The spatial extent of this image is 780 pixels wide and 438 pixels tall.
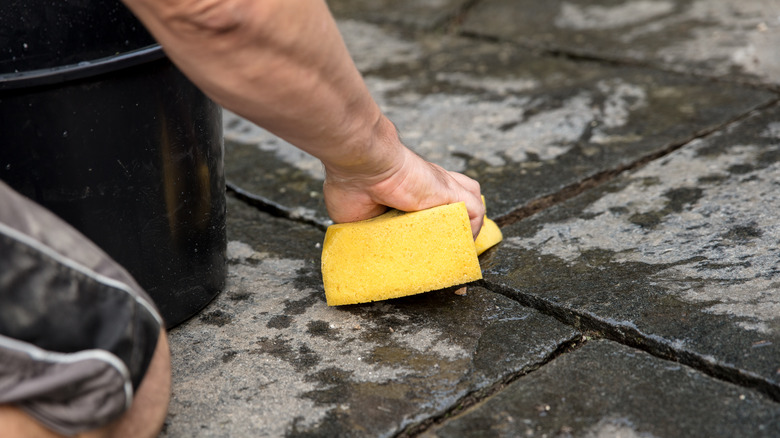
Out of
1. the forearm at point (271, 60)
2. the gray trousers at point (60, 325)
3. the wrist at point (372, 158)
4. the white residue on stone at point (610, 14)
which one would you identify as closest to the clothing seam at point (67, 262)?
the gray trousers at point (60, 325)

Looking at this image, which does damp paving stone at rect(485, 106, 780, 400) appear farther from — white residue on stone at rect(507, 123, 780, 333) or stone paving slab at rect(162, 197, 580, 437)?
stone paving slab at rect(162, 197, 580, 437)

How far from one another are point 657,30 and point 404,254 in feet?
6.80

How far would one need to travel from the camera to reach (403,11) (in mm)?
3760

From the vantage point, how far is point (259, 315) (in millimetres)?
1604

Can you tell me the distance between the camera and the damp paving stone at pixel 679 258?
4.49ft

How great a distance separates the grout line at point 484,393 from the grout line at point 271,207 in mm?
767

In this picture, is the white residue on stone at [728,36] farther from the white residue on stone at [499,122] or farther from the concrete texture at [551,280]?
the white residue on stone at [499,122]

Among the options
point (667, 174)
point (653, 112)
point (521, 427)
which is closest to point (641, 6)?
point (653, 112)

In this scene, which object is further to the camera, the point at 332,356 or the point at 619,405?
the point at 332,356

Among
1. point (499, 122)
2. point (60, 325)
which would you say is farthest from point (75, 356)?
point (499, 122)

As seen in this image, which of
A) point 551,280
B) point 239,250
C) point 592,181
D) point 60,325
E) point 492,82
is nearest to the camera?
point 60,325

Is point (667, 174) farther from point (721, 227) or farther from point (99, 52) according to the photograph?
point (99, 52)

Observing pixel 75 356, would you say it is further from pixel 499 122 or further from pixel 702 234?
pixel 499 122

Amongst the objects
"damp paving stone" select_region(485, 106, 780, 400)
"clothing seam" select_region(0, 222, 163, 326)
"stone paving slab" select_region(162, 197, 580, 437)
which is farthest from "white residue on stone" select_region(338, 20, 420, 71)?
"clothing seam" select_region(0, 222, 163, 326)
